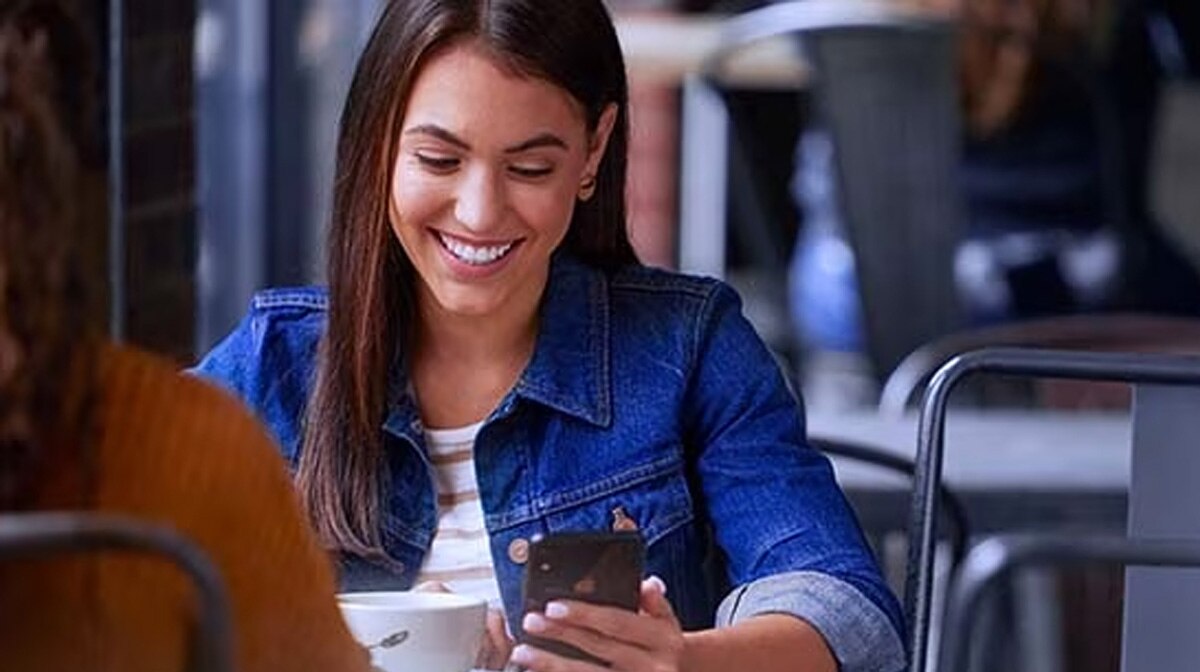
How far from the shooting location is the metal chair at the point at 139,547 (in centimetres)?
155

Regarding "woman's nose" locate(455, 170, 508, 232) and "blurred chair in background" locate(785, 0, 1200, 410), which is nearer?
"woman's nose" locate(455, 170, 508, 232)

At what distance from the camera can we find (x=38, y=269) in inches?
63.5

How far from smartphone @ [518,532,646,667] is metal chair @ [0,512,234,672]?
43cm

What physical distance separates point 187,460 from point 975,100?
170 inches

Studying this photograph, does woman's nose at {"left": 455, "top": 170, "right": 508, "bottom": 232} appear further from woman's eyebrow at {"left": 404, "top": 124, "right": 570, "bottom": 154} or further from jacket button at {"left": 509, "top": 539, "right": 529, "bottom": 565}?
jacket button at {"left": 509, "top": 539, "right": 529, "bottom": 565}

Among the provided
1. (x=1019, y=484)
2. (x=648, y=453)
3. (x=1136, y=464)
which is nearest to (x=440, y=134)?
(x=648, y=453)

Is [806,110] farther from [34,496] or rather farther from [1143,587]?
[34,496]

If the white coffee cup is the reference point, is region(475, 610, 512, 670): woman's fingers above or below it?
below

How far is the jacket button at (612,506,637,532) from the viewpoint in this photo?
2385 mm

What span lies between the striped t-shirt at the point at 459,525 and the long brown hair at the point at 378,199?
45 mm

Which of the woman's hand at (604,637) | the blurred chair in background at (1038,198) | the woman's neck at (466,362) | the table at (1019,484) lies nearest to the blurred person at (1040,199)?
the blurred chair in background at (1038,198)

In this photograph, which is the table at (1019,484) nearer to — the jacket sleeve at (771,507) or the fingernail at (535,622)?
the jacket sleeve at (771,507)

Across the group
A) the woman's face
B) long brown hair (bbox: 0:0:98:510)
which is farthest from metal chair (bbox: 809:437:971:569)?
long brown hair (bbox: 0:0:98:510)

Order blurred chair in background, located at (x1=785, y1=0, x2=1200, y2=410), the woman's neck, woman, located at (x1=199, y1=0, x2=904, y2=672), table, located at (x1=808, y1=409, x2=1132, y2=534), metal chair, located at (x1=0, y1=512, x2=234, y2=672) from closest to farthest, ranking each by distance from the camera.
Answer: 1. metal chair, located at (x1=0, y1=512, x2=234, y2=672)
2. woman, located at (x1=199, y1=0, x2=904, y2=672)
3. the woman's neck
4. table, located at (x1=808, y1=409, x2=1132, y2=534)
5. blurred chair in background, located at (x1=785, y1=0, x2=1200, y2=410)
